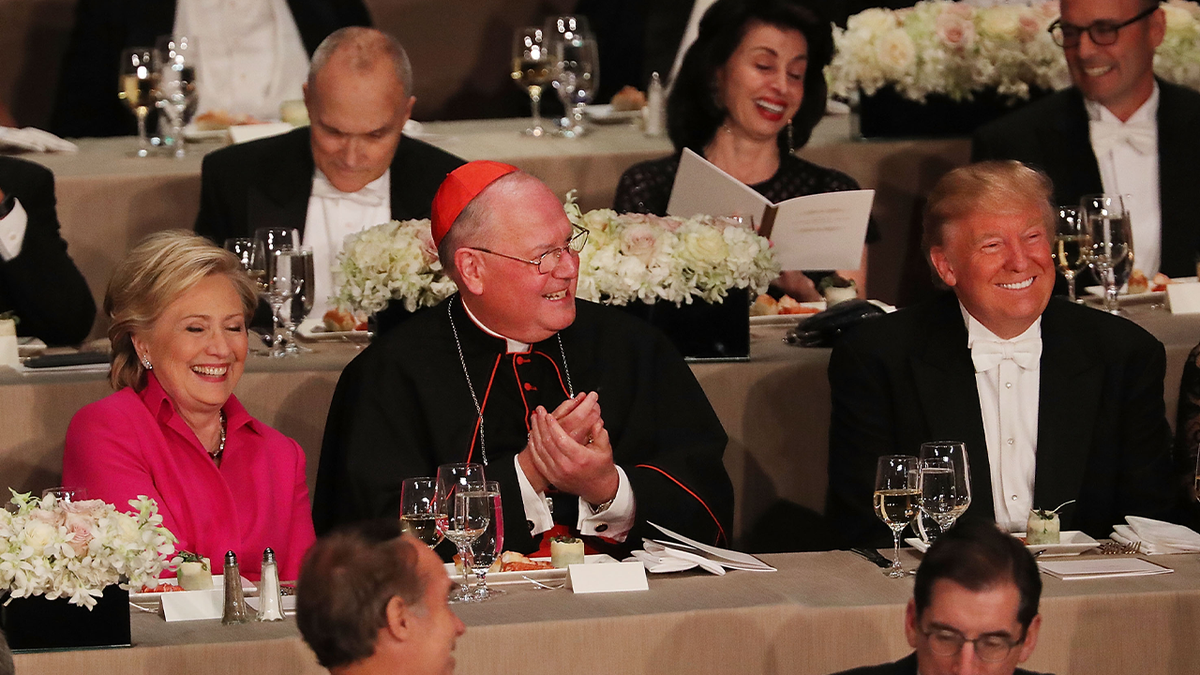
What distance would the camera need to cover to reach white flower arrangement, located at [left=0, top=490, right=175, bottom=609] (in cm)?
263

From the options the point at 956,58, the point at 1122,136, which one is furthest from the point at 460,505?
the point at 956,58

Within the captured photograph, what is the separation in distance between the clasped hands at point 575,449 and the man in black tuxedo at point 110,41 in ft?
10.9

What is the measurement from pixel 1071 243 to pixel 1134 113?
995mm

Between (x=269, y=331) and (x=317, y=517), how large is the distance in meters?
0.87

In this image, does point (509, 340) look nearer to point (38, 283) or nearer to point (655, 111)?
point (38, 283)

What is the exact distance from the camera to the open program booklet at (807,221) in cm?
472

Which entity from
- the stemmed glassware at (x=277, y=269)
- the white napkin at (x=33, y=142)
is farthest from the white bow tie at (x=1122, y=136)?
the white napkin at (x=33, y=142)

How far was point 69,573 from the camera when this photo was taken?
267cm

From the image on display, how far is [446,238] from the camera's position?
375cm

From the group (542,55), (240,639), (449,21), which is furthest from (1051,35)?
(240,639)

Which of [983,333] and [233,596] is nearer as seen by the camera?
[233,596]

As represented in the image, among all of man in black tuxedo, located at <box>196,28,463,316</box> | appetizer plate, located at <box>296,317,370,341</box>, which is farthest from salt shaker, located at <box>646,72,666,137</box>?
appetizer plate, located at <box>296,317,370,341</box>

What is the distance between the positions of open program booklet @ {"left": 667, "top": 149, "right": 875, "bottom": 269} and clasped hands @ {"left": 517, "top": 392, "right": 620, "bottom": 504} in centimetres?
137

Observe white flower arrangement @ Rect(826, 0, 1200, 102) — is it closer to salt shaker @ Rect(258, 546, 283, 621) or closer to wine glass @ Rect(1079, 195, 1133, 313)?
wine glass @ Rect(1079, 195, 1133, 313)
